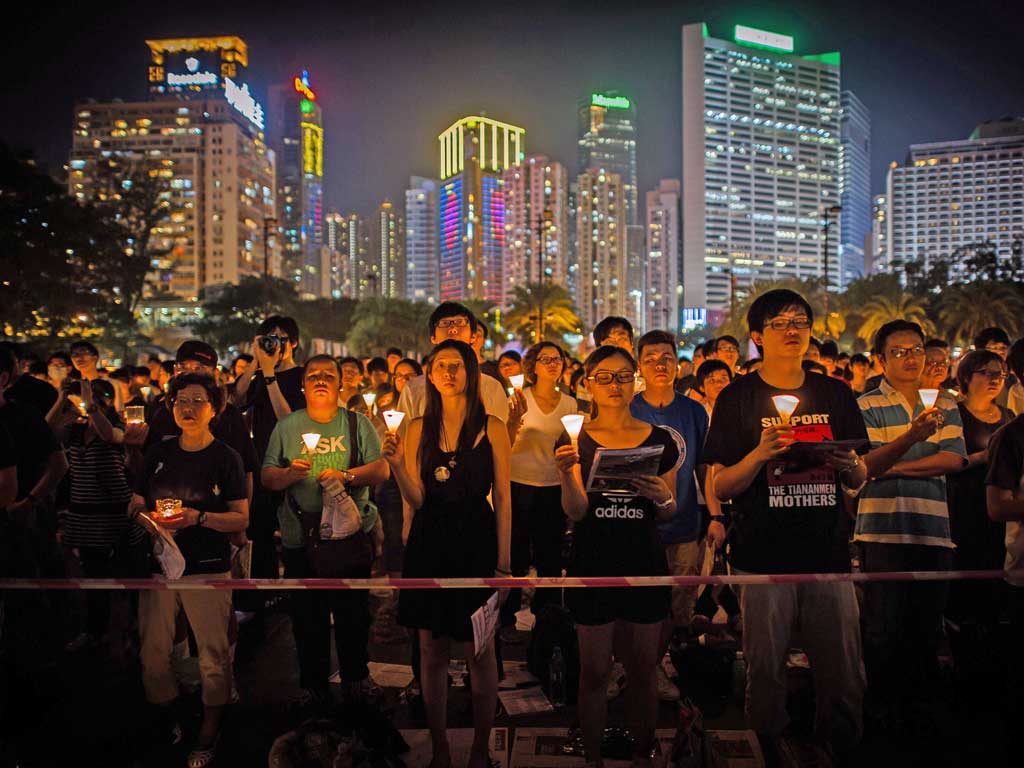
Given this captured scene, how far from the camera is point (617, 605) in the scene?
3.58m

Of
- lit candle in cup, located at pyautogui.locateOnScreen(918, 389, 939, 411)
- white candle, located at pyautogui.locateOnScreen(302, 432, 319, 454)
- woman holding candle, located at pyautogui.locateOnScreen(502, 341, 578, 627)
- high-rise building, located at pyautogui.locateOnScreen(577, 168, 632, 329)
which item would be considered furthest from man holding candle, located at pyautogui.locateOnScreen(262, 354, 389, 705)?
high-rise building, located at pyautogui.locateOnScreen(577, 168, 632, 329)

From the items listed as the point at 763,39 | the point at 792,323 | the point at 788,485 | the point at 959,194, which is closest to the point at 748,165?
the point at 763,39

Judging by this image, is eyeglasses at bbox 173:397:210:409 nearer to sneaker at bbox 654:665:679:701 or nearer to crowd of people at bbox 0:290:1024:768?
crowd of people at bbox 0:290:1024:768

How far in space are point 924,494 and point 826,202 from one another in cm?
17909

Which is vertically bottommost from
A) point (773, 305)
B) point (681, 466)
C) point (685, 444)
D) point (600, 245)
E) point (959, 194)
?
point (681, 466)

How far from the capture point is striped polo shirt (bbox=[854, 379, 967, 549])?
412 cm

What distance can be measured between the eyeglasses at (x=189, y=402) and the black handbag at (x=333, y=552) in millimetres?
830

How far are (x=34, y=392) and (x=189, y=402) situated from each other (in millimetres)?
3408

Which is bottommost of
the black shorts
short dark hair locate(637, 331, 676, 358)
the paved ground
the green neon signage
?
the paved ground

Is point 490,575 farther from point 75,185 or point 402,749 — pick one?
point 75,185

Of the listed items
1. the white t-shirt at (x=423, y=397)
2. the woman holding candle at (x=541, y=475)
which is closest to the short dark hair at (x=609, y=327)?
the woman holding candle at (x=541, y=475)

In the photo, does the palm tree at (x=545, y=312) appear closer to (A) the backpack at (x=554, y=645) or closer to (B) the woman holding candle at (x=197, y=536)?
(A) the backpack at (x=554, y=645)

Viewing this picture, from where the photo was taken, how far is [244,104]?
151 m

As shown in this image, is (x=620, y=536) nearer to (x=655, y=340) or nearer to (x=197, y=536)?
(x=655, y=340)
